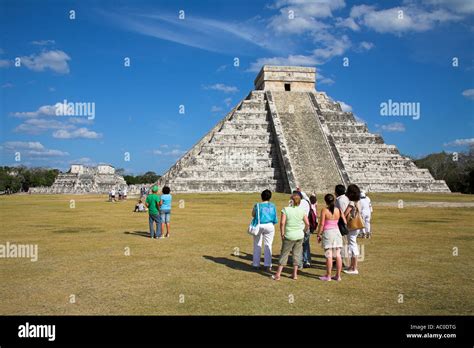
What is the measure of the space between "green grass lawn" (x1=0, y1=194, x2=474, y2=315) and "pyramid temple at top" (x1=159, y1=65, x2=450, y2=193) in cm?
2161

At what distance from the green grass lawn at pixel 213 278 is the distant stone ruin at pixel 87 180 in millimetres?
44379

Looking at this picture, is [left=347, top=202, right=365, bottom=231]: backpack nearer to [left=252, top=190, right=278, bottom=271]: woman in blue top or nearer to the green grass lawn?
the green grass lawn

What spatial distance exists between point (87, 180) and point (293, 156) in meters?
33.4

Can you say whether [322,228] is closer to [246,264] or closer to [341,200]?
[341,200]

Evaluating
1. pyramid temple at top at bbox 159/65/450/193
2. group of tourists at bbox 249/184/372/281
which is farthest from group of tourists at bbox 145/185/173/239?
pyramid temple at top at bbox 159/65/450/193

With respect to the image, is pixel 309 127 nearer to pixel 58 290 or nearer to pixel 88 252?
pixel 88 252

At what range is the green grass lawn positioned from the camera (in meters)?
5.92

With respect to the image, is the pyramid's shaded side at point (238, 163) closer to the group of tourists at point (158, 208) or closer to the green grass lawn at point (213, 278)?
the green grass lawn at point (213, 278)

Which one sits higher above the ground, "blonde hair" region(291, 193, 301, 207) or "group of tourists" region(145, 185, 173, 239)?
"blonde hair" region(291, 193, 301, 207)

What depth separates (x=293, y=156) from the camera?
36219mm

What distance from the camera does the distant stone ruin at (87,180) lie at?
55719 millimetres

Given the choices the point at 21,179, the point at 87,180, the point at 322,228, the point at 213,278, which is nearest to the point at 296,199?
the point at 322,228

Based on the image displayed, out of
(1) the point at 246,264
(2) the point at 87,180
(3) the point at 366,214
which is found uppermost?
(2) the point at 87,180
